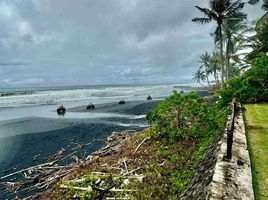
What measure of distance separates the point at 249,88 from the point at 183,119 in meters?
5.21

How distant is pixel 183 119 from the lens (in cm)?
1189

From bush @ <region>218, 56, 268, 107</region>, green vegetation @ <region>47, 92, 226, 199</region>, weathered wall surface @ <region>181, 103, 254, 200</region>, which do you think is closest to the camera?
weathered wall surface @ <region>181, 103, 254, 200</region>

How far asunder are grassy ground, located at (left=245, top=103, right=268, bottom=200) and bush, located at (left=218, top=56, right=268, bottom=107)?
261 cm

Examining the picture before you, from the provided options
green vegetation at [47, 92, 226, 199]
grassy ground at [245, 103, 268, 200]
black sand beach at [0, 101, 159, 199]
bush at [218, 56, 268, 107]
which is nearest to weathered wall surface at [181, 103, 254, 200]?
grassy ground at [245, 103, 268, 200]

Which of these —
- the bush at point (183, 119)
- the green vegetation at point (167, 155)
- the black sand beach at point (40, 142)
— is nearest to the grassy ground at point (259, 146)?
the green vegetation at point (167, 155)

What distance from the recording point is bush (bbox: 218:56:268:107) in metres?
14.6

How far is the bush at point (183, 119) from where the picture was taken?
37.2ft

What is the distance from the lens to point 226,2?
96.9 ft

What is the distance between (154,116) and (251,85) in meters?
5.96

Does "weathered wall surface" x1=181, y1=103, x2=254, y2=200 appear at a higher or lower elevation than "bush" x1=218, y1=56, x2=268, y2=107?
lower

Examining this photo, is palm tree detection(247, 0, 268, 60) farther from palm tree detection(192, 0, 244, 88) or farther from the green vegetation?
the green vegetation

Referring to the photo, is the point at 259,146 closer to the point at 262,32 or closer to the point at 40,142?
the point at 40,142

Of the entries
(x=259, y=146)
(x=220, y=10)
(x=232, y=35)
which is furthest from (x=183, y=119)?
(x=232, y=35)

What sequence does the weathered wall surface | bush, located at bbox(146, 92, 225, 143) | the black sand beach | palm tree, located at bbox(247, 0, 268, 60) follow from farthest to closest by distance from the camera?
palm tree, located at bbox(247, 0, 268, 60) → the black sand beach → bush, located at bbox(146, 92, 225, 143) → the weathered wall surface
